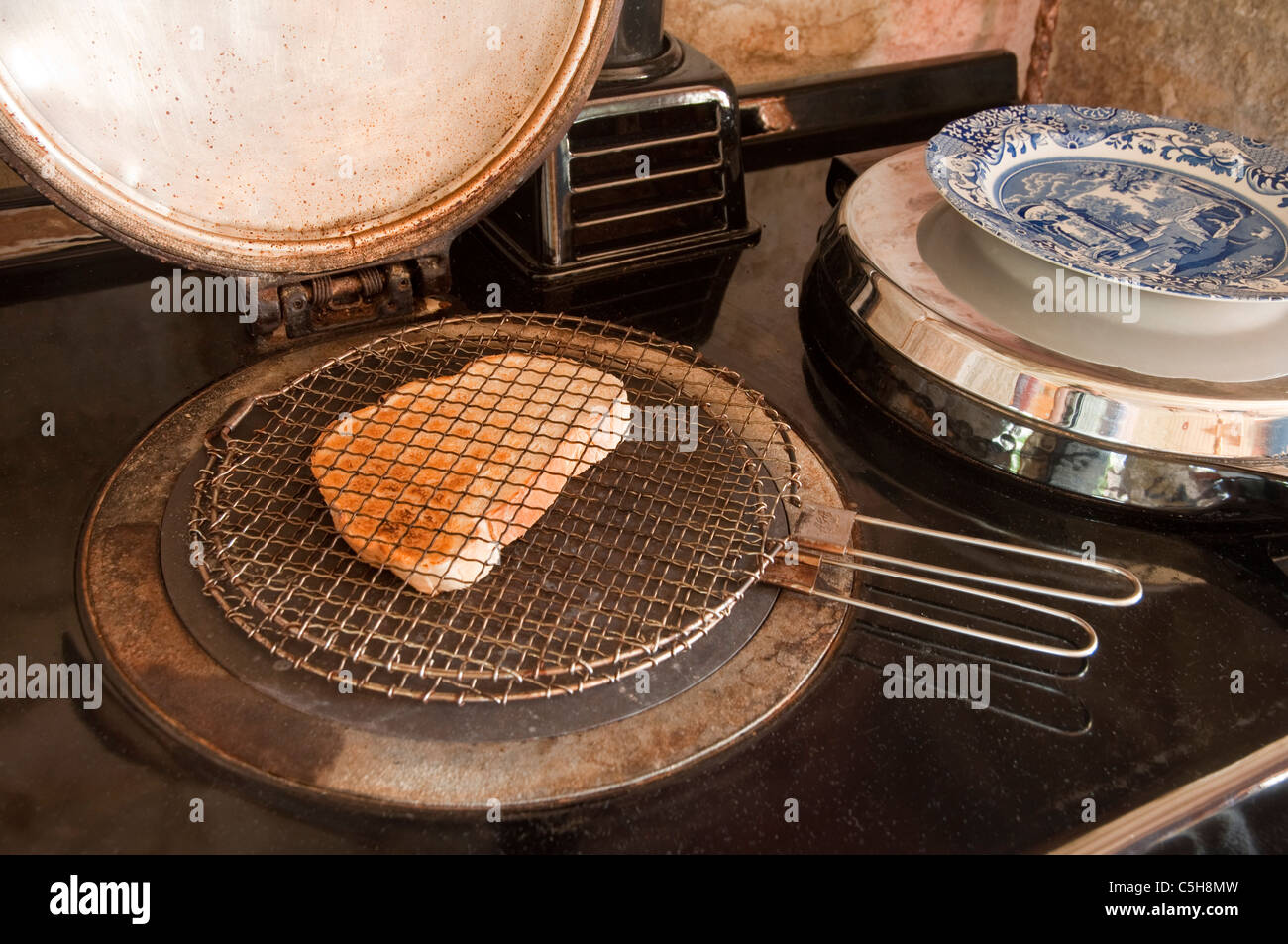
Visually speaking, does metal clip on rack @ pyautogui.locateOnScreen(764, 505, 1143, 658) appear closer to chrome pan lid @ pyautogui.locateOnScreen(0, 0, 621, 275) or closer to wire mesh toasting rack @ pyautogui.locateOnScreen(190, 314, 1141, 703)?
wire mesh toasting rack @ pyautogui.locateOnScreen(190, 314, 1141, 703)

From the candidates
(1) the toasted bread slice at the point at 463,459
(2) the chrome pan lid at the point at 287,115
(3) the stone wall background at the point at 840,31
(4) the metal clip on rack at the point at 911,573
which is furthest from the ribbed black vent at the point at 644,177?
(4) the metal clip on rack at the point at 911,573

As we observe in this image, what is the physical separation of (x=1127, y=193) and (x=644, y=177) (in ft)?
2.06

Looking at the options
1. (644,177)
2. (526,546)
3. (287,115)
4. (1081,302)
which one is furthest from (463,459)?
(1081,302)

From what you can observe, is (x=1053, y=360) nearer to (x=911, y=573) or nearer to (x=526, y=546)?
(x=911, y=573)

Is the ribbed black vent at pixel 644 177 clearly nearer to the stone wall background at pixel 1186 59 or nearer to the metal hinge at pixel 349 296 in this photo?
the metal hinge at pixel 349 296

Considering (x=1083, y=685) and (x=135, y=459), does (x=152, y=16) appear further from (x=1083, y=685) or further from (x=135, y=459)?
(x=1083, y=685)

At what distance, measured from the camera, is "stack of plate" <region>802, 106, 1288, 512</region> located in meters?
1.02

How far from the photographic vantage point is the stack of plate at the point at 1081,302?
102cm

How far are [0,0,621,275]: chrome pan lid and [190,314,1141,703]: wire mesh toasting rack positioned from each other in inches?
6.5

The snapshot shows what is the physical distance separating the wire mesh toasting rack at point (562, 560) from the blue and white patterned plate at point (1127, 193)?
344 millimetres

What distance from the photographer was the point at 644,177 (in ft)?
4.38

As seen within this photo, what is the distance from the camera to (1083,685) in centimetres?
90

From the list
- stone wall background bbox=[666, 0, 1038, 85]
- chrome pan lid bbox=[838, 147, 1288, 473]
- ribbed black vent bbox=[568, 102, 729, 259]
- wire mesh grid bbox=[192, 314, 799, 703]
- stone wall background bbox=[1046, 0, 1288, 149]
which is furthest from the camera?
stone wall background bbox=[666, 0, 1038, 85]

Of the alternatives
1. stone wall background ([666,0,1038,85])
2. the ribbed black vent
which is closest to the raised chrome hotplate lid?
the ribbed black vent
